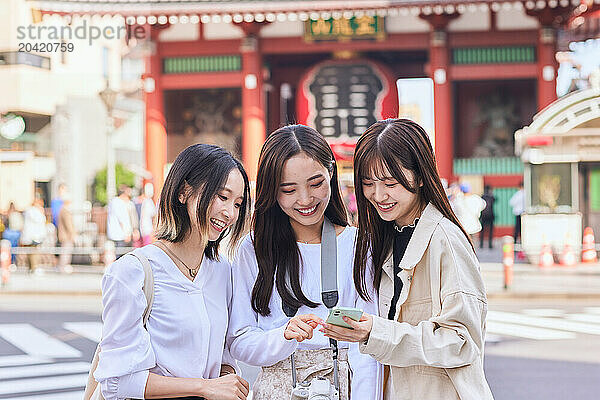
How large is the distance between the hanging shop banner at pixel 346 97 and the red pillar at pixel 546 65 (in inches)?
135

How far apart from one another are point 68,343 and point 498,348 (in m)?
4.71

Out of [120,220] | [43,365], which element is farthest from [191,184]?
[120,220]

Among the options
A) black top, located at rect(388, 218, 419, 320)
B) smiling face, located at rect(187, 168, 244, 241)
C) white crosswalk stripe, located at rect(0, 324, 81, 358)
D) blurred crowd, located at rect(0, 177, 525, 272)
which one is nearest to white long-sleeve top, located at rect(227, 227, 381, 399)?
black top, located at rect(388, 218, 419, 320)

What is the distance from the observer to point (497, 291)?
12617mm

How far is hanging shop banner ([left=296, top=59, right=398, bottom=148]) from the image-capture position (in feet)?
66.1

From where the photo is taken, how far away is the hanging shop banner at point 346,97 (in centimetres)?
2014

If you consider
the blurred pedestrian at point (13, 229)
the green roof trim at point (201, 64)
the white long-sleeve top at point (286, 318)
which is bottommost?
the blurred pedestrian at point (13, 229)

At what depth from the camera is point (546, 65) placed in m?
18.9

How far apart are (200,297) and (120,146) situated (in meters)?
40.2

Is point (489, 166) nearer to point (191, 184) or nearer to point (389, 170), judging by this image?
point (389, 170)

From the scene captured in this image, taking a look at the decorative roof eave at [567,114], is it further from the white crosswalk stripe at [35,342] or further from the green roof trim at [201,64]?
the white crosswalk stripe at [35,342]

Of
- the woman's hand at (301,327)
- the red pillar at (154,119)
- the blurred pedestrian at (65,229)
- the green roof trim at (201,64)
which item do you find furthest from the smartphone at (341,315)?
the red pillar at (154,119)

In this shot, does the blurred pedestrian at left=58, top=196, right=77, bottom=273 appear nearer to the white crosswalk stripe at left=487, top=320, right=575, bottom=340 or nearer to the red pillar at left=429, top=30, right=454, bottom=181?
the red pillar at left=429, top=30, right=454, bottom=181

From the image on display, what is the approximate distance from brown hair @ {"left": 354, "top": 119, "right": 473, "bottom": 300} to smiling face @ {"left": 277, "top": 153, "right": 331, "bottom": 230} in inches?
5.4
